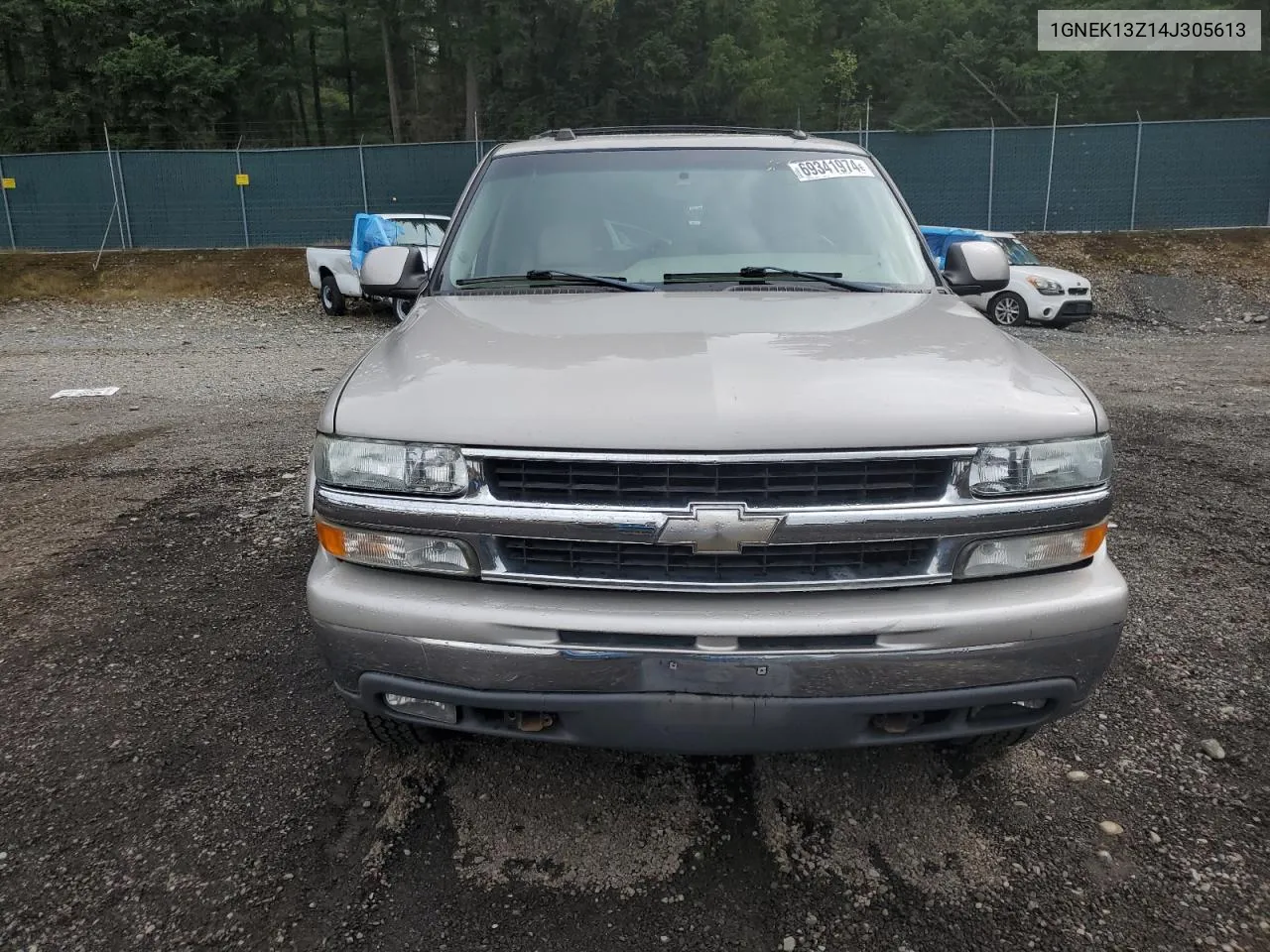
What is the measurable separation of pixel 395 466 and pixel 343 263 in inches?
601

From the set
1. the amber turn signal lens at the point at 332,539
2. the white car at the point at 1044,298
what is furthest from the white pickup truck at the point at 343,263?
the amber turn signal lens at the point at 332,539

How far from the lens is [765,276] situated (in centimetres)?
333

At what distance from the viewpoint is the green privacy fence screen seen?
875 inches

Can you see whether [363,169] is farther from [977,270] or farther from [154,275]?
[977,270]

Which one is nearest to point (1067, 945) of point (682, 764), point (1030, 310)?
point (682, 764)

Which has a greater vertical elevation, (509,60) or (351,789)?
(509,60)

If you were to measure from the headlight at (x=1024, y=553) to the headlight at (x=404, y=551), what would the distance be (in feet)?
3.93

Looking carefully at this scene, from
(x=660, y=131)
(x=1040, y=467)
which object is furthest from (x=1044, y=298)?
(x=1040, y=467)

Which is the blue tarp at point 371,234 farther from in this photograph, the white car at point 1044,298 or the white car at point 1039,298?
the white car at point 1044,298

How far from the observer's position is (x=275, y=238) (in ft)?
78.1

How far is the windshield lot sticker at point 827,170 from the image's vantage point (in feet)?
12.3

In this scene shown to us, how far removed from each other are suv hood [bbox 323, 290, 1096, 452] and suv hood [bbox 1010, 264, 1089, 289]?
1321 centimetres

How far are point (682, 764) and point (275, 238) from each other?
2375 centimetres

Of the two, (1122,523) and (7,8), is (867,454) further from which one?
(7,8)
